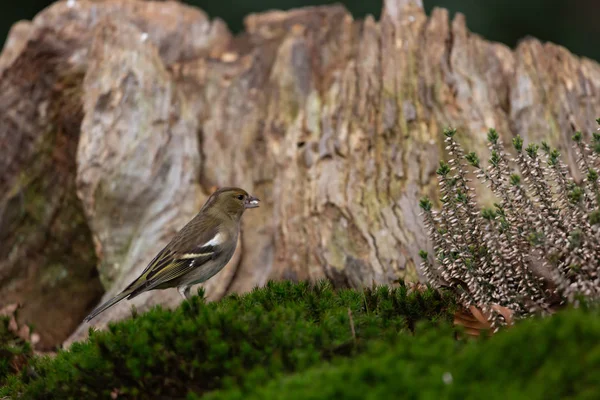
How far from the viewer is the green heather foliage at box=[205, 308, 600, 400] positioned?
283 cm

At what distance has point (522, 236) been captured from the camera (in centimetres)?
472

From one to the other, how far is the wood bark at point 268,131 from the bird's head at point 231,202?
0.61 meters

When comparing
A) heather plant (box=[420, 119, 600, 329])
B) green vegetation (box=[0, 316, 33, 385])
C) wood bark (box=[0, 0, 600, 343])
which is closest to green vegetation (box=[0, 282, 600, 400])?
heather plant (box=[420, 119, 600, 329])

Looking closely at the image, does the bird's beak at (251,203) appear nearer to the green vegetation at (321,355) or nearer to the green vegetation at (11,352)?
the green vegetation at (321,355)

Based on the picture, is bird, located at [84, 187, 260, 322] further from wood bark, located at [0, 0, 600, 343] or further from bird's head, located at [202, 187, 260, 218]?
wood bark, located at [0, 0, 600, 343]

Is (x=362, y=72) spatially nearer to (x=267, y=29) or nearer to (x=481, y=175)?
(x=267, y=29)

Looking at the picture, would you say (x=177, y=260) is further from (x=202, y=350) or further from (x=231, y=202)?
(x=202, y=350)

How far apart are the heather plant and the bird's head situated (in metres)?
2.68

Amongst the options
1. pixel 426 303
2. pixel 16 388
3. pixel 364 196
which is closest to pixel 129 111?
pixel 364 196

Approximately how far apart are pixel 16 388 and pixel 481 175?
331cm

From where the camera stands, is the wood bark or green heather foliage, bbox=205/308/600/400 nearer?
green heather foliage, bbox=205/308/600/400

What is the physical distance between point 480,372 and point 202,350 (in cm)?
152

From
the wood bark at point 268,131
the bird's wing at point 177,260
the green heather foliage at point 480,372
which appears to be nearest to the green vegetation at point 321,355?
the green heather foliage at point 480,372

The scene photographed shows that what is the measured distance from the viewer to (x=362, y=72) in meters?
8.51
